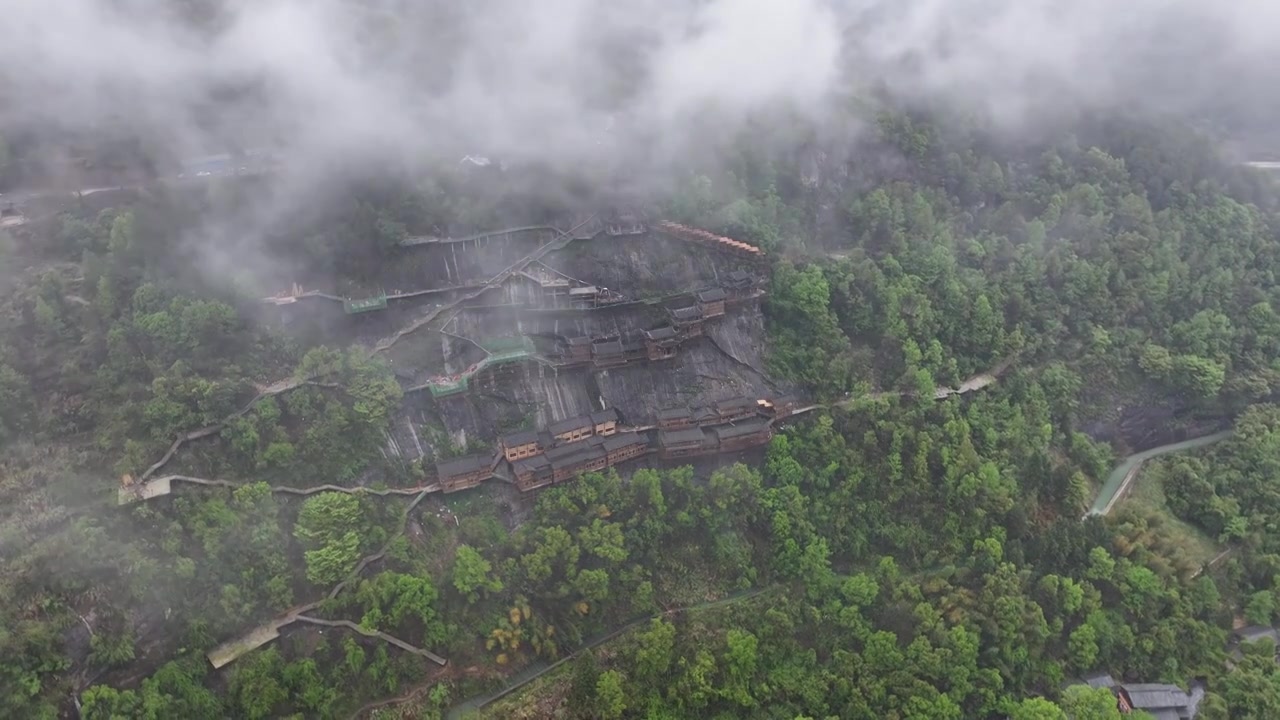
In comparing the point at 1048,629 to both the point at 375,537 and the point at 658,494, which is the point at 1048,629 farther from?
the point at 375,537

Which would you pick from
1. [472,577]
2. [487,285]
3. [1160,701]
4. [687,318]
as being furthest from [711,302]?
[1160,701]

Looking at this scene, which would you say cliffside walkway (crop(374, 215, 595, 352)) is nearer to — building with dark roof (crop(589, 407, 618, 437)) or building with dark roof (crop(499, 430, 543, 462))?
building with dark roof (crop(499, 430, 543, 462))

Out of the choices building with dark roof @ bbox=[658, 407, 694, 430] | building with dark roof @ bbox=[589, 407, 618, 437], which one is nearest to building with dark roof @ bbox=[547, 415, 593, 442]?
building with dark roof @ bbox=[589, 407, 618, 437]

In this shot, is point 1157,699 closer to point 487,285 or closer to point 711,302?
point 711,302

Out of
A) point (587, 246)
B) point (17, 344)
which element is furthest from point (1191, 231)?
point (17, 344)

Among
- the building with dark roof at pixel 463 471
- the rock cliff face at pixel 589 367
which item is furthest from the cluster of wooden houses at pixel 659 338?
the building with dark roof at pixel 463 471
